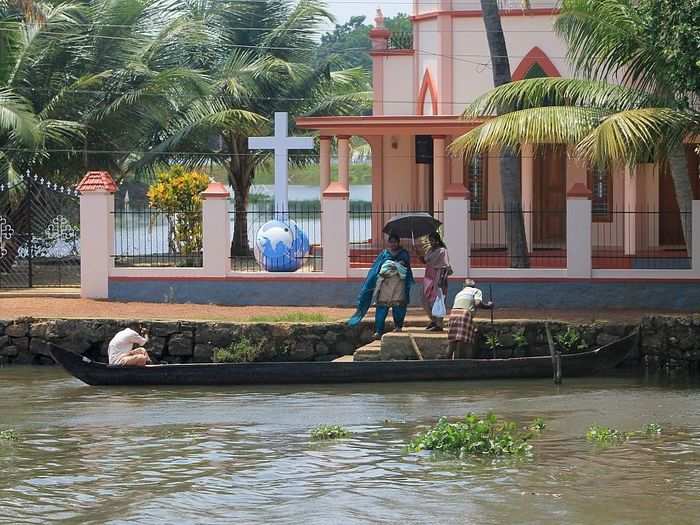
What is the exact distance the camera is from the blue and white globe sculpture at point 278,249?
25062mm

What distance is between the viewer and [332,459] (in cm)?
1520

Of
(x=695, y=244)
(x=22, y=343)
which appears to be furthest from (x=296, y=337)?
(x=695, y=244)

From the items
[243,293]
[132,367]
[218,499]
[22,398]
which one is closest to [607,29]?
[243,293]

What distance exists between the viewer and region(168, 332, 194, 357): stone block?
A: 22.4 meters

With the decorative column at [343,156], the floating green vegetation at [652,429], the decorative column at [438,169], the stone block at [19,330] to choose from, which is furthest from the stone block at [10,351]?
the floating green vegetation at [652,429]

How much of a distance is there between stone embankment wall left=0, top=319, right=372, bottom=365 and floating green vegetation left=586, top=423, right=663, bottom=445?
6523 mm

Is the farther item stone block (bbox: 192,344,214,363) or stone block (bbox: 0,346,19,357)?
stone block (bbox: 0,346,19,357)

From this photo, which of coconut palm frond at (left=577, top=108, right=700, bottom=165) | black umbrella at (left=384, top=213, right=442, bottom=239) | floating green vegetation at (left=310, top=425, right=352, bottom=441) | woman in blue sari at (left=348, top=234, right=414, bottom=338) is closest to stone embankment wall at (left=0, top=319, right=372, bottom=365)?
woman in blue sari at (left=348, top=234, right=414, bottom=338)

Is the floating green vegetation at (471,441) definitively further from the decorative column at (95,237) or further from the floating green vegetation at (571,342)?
the decorative column at (95,237)

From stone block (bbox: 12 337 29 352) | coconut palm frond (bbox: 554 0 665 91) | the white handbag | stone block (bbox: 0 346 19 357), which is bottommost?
stone block (bbox: 0 346 19 357)

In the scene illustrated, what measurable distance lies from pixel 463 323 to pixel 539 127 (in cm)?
407

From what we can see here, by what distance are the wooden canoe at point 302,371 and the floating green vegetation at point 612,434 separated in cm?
357

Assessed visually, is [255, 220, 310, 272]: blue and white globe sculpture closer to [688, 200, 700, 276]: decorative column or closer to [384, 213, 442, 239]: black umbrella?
[384, 213, 442, 239]: black umbrella

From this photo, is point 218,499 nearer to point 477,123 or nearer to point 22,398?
point 22,398
